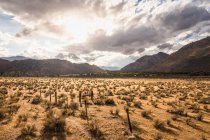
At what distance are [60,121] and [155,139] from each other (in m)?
5.04

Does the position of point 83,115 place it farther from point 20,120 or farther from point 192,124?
point 192,124

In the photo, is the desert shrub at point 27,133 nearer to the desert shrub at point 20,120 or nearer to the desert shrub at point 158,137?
the desert shrub at point 20,120

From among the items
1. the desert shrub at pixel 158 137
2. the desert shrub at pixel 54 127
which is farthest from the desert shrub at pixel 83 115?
the desert shrub at pixel 158 137

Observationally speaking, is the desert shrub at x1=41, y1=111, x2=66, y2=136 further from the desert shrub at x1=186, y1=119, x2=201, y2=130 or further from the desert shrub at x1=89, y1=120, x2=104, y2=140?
the desert shrub at x1=186, y1=119, x2=201, y2=130

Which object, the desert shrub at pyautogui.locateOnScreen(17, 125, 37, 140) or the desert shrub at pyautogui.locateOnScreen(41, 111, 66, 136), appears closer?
the desert shrub at pyautogui.locateOnScreen(17, 125, 37, 140)

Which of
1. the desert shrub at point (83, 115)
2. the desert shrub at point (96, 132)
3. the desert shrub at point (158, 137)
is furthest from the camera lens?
the desert shrub at point (83, 115)

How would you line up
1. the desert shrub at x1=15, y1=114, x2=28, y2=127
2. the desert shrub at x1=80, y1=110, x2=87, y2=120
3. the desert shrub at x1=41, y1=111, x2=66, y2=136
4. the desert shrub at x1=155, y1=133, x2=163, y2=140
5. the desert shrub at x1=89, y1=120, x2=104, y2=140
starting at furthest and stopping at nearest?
1. the desert shrub at x1=80, y1=110, x2=87, y2=120
2. the desert shrub at x1=15, y1=114, x2=28, y2=127
3. the desert shrub at x1=41, y1=111, x2=66, y2=136
4. the desert shrub at x1=89, y1=120, x2=104, y2=140
5. the desert shrub at x1=155, y1=133, x2=163, y2=140

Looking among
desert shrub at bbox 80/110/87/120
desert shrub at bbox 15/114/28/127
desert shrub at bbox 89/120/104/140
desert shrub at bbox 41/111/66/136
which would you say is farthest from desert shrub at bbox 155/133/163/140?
desert shrub at bbox 15/114/28/127

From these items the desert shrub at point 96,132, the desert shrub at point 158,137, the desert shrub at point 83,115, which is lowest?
the desert shrub at point 158,137

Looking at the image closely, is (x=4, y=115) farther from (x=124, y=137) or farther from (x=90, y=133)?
(x=124, y=137)

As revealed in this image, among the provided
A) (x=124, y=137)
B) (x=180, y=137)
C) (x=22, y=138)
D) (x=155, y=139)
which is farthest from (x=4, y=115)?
(x=180, y=137)

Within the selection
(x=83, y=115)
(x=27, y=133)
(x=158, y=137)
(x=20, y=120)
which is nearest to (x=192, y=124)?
(x=158, y=137)

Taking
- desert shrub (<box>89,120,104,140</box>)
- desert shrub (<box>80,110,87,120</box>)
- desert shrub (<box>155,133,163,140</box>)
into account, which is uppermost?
desert shrub (<box>80,110,87,120</box>)

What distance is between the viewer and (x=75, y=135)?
10305 mm
